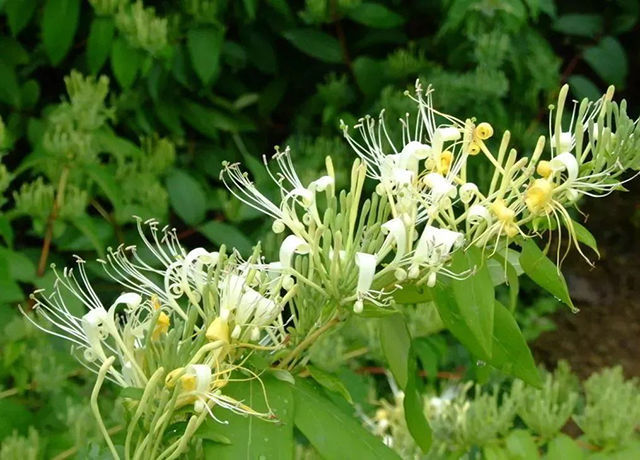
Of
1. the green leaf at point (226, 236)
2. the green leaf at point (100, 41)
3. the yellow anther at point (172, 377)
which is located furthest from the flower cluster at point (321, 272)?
the green leaf at point (100, 41)

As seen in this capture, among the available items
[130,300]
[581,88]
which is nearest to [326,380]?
[130,300]

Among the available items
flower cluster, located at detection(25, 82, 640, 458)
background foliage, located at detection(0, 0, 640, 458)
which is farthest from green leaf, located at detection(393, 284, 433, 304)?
background foliage, located at detection(0, 0, 640, 458)

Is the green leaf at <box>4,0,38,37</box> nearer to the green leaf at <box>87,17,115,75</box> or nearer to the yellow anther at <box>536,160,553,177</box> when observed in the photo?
the green leaf at <box>87,17,115,75</box>

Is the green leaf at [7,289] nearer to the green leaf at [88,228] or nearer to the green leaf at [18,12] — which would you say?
the green leaf at [88,228]

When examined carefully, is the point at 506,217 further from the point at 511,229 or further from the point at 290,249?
the point at 290,249

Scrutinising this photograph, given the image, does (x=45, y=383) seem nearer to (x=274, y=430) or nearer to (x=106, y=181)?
(x=106, y=181)
